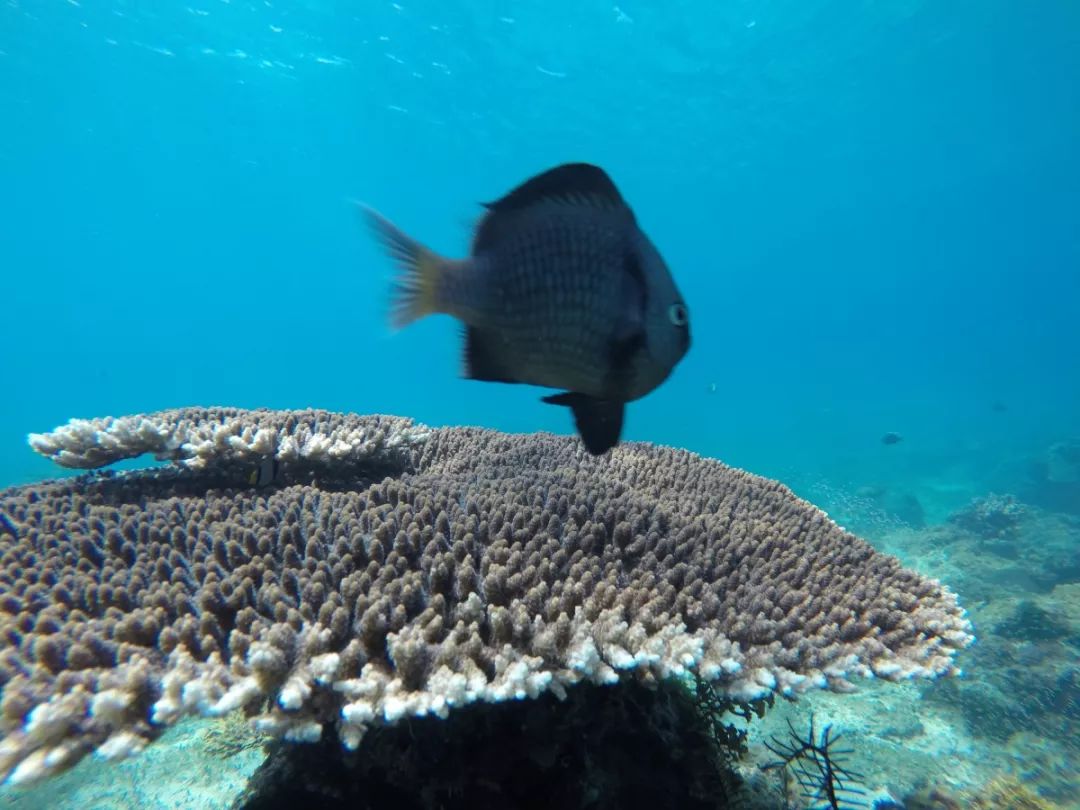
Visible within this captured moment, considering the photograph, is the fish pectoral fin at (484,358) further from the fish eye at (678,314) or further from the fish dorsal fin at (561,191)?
the fish eye at (678,314)

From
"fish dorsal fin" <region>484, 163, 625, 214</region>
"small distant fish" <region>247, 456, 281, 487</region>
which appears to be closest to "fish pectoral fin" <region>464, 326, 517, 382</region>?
"fish dorsal fin" <region>484, 163, 625, 214</region>

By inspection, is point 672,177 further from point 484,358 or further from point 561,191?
point 484,358

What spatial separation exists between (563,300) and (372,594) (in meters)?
1.57

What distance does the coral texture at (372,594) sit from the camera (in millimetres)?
2008

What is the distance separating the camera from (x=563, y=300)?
6.21ft

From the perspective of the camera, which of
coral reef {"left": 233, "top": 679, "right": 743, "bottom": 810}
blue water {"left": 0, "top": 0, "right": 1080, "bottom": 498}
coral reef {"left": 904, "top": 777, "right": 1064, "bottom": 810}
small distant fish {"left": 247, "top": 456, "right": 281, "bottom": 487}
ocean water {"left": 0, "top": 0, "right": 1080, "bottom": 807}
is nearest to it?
coral reef {"left": 233, "top": 679, "right": 743, "bottom": 810}

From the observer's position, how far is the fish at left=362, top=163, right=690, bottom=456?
1.85 m

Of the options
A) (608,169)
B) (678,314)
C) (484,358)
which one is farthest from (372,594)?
(608,169)

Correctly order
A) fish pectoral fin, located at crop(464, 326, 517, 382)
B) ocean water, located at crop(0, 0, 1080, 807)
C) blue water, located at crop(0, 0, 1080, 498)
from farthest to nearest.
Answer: blue water, located at crop(0, 0, 1080, 498), ocean water, located at crop(0, 0, 1080, 807), fish pectoral fin, located at crop(464, 326, 517, 382)

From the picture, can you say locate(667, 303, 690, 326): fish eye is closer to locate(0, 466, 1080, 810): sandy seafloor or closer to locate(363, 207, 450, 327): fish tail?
locate(363, 207, 450, 327): fish tail

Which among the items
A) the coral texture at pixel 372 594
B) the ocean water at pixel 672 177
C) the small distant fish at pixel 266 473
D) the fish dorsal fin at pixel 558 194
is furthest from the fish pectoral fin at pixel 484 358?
the small distant fish at pixel 266 473

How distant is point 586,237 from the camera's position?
75.3 inches

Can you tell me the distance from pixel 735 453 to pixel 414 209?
6523 cm

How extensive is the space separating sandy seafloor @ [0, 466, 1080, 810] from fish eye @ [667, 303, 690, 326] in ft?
7.34
